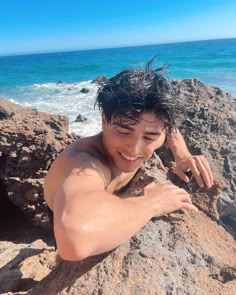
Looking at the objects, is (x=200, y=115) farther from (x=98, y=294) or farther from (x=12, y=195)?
(x=98, y=294)

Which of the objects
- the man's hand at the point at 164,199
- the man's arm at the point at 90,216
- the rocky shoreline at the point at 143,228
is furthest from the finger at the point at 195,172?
the man's arm at the point at 90,216

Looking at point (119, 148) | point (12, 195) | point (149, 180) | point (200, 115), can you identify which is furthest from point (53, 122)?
point (119, 148)

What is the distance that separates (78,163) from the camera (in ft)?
5.56

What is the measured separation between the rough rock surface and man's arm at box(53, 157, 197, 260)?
1.66m

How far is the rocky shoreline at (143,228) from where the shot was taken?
1.58 m

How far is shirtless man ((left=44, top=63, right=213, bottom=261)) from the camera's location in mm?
1303

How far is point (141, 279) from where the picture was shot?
1.54 meters

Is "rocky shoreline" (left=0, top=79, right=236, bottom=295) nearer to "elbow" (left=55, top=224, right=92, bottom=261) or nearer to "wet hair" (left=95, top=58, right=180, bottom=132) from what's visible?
"elbow" (left=55, top=224, right=92, bottom=261)

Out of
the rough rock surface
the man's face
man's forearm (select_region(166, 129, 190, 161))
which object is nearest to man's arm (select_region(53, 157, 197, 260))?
the man's face

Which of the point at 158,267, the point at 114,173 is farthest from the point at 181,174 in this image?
the point at 158,267

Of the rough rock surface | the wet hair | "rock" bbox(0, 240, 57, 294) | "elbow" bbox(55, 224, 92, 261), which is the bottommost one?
"rock" bbox(0, 240, 57, 294)

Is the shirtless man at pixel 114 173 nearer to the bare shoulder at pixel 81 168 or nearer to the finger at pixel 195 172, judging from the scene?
the bare shoulder at pixel 81 168

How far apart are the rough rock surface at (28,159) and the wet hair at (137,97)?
146cm

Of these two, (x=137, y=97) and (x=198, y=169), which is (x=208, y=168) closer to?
(x=198, y=169)
